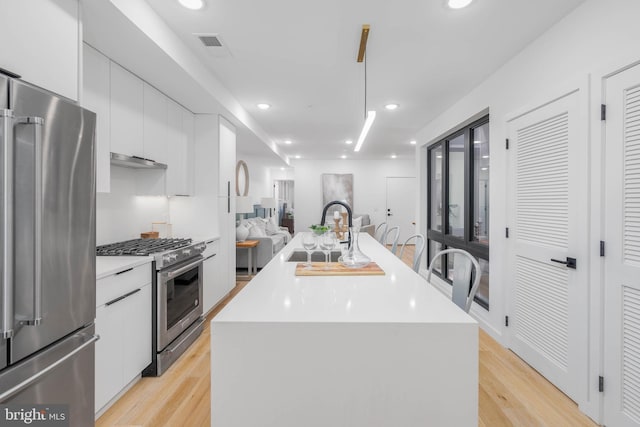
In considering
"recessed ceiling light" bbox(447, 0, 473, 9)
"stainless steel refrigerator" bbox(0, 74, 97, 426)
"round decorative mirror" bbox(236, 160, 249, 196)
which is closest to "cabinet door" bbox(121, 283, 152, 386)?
"stainless steel refrigerator" bbox(0, 74, 97, 426)

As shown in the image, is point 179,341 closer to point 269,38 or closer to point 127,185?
point 127,185

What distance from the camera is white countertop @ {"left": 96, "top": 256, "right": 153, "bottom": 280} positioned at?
185cm

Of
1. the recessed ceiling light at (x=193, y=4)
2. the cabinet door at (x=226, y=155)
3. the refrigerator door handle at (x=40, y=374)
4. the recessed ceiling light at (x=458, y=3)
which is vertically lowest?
the refrigerator door handle at (x=40, y=374)

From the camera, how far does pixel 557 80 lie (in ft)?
7.20

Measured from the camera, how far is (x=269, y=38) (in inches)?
95.2

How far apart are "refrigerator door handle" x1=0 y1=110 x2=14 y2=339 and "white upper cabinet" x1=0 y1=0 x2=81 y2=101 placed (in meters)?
0.37

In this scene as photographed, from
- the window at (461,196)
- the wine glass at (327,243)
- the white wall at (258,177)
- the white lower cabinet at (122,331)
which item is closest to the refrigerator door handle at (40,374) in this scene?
the white lower cabinet at (122,331)

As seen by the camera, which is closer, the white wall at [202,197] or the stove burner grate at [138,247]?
the stove burner grate at [138,247]

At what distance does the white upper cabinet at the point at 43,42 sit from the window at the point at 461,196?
346 centimetres

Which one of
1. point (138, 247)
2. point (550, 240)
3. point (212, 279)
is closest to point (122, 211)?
point (138, 247)

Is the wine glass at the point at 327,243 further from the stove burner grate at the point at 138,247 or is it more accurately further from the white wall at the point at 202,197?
the white wall at the point at 202,197

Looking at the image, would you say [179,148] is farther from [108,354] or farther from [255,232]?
[255,232]

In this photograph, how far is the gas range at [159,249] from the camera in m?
2.33

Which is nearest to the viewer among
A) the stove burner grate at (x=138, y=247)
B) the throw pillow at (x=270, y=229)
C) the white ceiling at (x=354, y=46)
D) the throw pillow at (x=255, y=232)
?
the white ceiling at (x=354, y=46)
